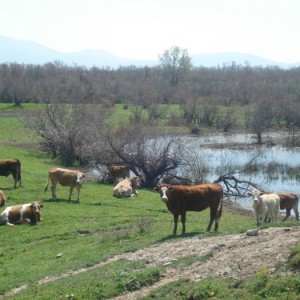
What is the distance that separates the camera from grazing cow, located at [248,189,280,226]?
19.1m

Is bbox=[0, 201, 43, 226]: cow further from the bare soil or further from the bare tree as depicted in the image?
the bare tree

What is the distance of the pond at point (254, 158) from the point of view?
3803 cm

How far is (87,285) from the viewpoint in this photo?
36.8 feet

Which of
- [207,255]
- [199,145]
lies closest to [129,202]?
[207,255]

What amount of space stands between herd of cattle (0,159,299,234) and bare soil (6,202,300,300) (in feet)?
5.91

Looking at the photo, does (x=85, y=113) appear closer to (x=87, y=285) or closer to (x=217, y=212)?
(x=217, y=212)

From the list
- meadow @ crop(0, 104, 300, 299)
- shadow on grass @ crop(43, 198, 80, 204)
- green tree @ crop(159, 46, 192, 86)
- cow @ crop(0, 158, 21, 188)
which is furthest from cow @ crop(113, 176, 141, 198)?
green tree @ crop(159, 46, 192, 86)

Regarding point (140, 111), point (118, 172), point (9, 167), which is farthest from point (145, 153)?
point (140, 111)

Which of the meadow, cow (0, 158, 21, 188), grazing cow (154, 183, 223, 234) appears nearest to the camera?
the meadow

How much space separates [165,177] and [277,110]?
147 feet

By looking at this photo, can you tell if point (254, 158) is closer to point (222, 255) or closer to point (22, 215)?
point (22, 215)

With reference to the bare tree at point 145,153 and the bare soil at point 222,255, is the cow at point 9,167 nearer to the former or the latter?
the bare tree at point 145,153

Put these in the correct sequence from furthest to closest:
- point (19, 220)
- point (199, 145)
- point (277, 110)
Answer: point (277, 110)
point (199, 145)
point (19, 220)

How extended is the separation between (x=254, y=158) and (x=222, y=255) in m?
24.4
